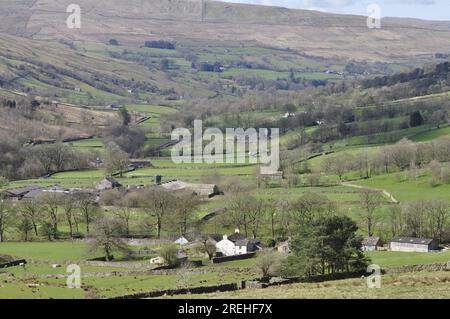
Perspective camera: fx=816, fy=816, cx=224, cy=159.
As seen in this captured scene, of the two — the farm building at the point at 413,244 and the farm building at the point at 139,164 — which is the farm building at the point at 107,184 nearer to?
the farm building at the point at 139,164

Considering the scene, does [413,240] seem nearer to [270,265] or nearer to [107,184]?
[270,265]

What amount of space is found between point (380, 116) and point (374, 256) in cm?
10181

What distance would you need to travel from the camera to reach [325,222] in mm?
54438

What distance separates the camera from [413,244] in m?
69.2

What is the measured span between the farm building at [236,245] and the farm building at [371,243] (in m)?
9.39

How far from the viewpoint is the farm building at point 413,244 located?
68938 mm

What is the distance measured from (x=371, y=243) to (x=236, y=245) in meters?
11.9

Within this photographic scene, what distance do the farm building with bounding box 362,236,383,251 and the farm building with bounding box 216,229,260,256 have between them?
939cm

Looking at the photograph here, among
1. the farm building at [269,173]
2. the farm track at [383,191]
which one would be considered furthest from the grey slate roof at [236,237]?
the farm building at [269,173]

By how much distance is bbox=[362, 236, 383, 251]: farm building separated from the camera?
71.2 m

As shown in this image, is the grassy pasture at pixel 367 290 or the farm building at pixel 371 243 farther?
the farm building at pixel 371 243

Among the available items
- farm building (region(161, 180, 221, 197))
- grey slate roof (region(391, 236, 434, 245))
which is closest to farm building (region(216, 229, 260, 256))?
grey slate roof (region(391, 236, 434, 245))

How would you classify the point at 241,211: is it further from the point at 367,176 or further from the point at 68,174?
the point at 68,174

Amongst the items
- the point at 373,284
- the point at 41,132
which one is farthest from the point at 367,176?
the point at 41,132
